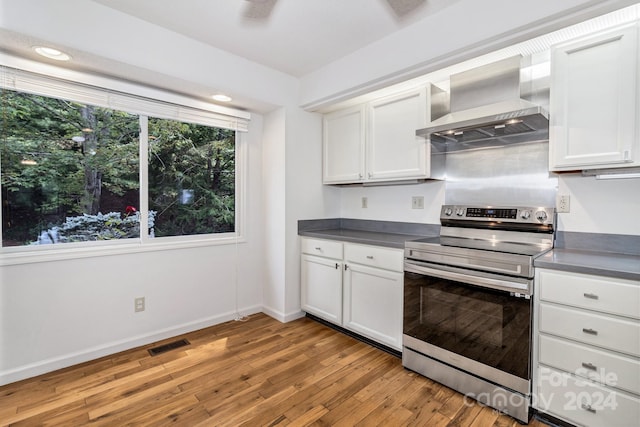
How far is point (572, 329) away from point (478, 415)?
705 mm

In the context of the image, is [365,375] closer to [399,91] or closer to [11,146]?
[399,91]

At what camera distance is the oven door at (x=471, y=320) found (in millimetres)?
1729

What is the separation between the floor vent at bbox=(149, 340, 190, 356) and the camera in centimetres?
251

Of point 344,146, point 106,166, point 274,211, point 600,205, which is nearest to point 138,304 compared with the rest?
point 106,166

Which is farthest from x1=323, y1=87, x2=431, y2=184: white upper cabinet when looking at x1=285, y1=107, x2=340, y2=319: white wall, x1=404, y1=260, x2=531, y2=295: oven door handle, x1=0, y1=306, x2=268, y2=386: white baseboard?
x1=0, y1=306, x2=268, y2=386: white baseboard

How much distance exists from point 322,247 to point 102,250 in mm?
1799

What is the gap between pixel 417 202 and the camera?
2889 millimetres

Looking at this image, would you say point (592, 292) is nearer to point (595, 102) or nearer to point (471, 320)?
point (471, 320)

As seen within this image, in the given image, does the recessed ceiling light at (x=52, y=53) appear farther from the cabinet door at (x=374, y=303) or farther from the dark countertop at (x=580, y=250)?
the cabinet door at (x=374, y=303)

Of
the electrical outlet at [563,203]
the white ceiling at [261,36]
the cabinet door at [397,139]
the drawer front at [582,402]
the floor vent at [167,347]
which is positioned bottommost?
the floor vent at [167,347]

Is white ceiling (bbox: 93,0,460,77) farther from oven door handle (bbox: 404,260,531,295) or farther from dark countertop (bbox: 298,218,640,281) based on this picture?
oven door handle (bbox: 404,260,531,295)

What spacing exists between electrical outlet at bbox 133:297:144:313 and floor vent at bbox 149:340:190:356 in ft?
1.12

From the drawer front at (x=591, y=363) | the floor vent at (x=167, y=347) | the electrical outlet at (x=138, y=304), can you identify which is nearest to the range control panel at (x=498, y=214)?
the drawer front at (x=591, y=363)

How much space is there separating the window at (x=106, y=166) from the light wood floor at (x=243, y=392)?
1004mm
